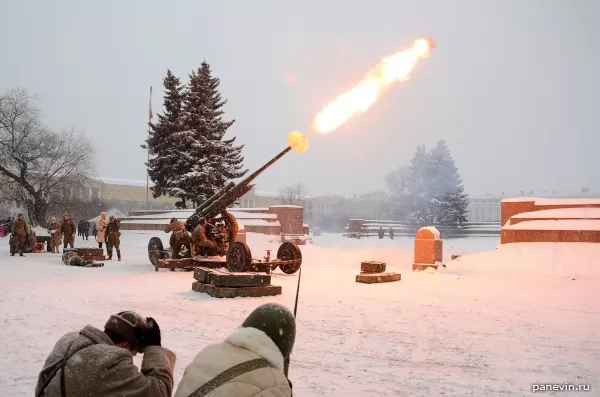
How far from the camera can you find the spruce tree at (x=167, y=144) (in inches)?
1567

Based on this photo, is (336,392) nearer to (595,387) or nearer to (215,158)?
(595,387)

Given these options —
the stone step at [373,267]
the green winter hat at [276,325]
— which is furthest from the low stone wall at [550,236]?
the green winter hat at [276,325]

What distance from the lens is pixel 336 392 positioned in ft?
17.3

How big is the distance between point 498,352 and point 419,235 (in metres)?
10.6

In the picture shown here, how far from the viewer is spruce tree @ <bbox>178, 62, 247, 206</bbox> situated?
3816 centimetres

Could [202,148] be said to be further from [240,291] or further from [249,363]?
[249,363]

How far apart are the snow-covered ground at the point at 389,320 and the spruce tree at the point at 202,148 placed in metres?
21.9

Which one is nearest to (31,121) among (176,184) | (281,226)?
(176,184)

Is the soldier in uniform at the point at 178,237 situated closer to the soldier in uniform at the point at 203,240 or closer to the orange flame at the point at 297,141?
the soldier in uniform at the point at 203,240

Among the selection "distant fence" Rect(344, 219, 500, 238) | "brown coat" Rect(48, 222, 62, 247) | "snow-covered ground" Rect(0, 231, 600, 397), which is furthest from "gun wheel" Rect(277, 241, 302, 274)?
"distant fence" Rect(344, 219, 500, 238)

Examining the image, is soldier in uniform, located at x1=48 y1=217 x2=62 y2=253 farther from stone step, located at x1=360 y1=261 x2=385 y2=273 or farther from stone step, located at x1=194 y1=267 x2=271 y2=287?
stone step, located at x1=360 y1=261 x2=385 y2=273

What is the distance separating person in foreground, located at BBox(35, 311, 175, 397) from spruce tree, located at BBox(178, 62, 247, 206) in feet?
116

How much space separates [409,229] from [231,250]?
40510 mm

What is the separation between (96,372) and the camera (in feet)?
7.84
